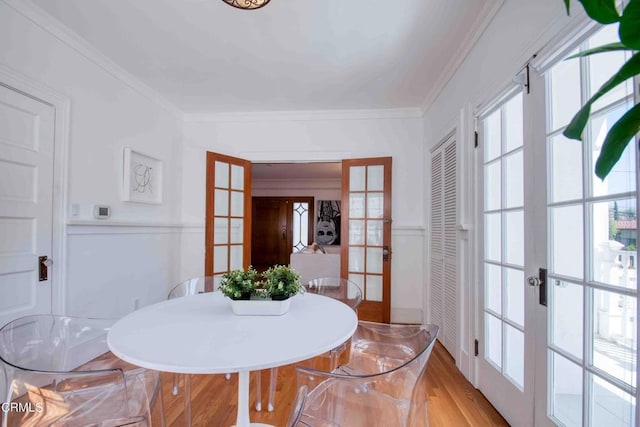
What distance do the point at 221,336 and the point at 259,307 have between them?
0.81 ft

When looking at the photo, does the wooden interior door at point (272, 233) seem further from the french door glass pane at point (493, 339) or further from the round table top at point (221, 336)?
the round table top at point (221, 336)

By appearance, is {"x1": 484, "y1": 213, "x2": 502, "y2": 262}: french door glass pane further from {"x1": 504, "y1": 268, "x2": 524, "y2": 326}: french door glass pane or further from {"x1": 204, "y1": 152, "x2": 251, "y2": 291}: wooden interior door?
{"x1": 204, "y1": 152, "x2": 251, "y2": 291}: wooden interior door

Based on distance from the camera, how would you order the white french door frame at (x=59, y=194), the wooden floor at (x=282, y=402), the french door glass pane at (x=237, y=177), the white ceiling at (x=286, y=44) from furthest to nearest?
the french door glass pane at (x=237, y=177), the white french door frame at (x=59, y=194), the white ceiling at (x=286, y=44), the wooden floor at (x=282, y=402)

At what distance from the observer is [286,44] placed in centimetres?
228

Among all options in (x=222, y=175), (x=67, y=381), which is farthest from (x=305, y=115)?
(x=67, y=381)

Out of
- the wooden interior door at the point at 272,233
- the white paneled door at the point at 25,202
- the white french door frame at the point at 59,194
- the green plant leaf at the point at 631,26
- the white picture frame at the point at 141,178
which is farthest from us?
the wooden interior door at the point at 272,233

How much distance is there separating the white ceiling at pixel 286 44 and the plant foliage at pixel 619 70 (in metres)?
1.62

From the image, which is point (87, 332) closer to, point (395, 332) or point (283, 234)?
point (395, 332)

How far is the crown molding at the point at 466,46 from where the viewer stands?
1.83 m

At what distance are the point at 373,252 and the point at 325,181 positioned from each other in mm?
4976

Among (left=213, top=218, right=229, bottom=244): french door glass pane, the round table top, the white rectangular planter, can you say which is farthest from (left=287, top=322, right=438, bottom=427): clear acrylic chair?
(left=213, top=218, right=229, bottom=244): french door glass pane

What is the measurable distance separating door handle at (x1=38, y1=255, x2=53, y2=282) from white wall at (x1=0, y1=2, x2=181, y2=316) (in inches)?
2.7

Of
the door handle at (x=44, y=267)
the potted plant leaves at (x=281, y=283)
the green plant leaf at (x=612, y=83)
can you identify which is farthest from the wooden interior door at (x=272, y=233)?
the green plant leaf at (x=612, y=83)

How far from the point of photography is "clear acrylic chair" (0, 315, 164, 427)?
1.07 metres
